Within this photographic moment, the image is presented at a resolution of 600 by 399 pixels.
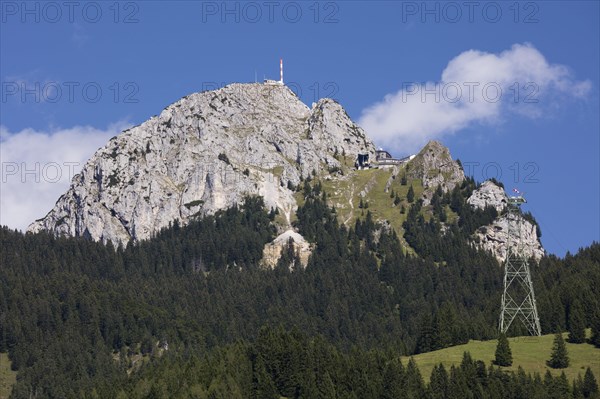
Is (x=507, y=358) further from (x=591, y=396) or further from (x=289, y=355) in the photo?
(x=289, y=355)

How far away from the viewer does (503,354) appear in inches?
6658

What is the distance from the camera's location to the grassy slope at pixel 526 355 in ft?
548

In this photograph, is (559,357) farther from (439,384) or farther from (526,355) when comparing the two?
(439,384)

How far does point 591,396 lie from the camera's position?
155250 mm

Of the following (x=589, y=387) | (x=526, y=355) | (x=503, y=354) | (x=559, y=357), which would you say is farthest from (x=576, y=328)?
(x=589, y=387)

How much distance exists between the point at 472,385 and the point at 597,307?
3581 cm

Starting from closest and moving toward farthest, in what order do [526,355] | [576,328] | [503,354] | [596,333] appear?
[503,354] → [526,355] → [596,333] → [576,328]

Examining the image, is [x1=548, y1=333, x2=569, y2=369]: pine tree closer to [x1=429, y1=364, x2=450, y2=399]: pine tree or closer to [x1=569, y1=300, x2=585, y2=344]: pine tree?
[x1=569, y1=300, x2=585, y2=344]: pine tree

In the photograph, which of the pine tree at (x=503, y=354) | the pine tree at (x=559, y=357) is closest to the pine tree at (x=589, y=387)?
the pine tree at (x=559, y=357)

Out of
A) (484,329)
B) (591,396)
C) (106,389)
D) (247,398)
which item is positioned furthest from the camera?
(484,329)

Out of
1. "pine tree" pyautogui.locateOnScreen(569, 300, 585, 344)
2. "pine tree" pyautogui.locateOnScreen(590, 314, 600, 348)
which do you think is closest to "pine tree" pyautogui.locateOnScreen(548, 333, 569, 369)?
"pine tree" pyautogui.locateOnScreen(590, 314, 600, 348)

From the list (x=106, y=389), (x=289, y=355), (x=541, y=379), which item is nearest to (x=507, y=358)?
(x=541, y=379)

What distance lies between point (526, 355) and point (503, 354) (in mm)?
5680

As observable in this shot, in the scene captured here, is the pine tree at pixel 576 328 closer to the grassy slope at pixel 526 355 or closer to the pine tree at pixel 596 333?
the pine tree at pixel 596 333
